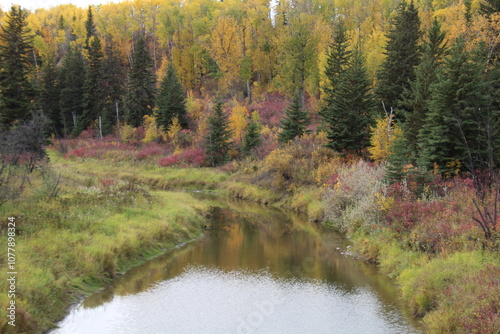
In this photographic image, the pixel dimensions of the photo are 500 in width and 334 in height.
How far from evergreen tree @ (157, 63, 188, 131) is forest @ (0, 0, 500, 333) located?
0.85ft

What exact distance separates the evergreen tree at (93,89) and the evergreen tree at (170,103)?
12250 mm

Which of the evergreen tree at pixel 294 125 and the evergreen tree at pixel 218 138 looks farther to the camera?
the evergreen tree at pixel 218 138

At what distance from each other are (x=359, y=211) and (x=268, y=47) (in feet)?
188

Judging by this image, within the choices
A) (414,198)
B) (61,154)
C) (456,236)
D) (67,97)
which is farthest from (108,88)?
(456,236)

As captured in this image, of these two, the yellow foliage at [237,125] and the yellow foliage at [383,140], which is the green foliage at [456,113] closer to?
the yellow foliage at [383,140]

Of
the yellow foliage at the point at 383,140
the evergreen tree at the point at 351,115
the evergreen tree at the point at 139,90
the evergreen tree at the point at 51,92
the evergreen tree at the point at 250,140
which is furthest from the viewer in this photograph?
the evergreen tree at the point at 51,92

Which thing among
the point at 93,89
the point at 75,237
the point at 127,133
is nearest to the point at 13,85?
the point at 75,237

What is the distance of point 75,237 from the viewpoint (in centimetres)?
1545

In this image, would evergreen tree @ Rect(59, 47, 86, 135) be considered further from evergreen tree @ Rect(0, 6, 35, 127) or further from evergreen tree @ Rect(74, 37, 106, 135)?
evergreen tree @ Rect(0, 6, 35, 127)

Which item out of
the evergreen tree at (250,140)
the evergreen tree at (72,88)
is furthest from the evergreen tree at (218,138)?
the evergreen tree at (72,88)

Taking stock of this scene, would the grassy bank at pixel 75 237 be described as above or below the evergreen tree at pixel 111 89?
below

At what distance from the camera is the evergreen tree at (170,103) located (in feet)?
181

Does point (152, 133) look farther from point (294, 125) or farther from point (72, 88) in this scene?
point (294, 125)

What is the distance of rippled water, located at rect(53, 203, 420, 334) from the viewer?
11.9 m
